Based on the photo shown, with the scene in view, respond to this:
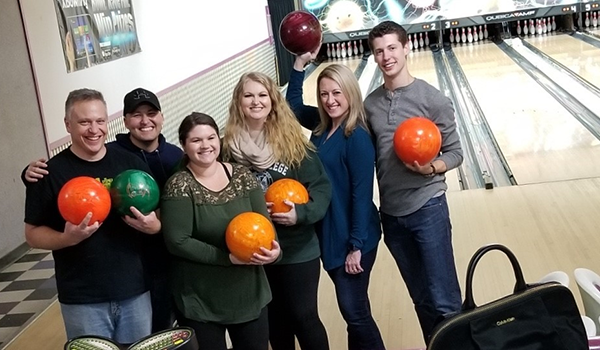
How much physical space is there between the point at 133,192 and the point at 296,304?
2.13 ft

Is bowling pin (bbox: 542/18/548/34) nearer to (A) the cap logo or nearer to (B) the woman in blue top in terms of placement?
(B) the woman in blue top

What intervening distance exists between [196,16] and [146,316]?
583 centimetres

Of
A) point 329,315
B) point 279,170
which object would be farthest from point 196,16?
point 279,170

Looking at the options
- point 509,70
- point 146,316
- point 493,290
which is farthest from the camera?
point 509,70

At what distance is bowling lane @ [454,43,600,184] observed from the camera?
185 inches

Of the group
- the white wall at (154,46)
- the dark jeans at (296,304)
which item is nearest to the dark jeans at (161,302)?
the dark jeans at (296,304)

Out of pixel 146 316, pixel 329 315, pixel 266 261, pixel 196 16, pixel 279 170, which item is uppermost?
pixel 196 16

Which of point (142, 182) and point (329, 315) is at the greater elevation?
point (142, 182)

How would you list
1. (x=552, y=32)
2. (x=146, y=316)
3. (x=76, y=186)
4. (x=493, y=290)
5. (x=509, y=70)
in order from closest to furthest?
(x=76, y=186)
(x=146, y=316)
(x=493, y=290)
(x=509, y=70)
(x=552, y=32)

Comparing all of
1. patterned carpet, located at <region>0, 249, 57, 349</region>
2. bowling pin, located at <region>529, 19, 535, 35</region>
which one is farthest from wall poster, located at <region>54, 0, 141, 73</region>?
bowling pin, located at <region>529, 19, 535, 35</region>

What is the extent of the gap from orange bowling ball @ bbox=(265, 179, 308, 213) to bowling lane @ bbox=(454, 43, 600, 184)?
284cm

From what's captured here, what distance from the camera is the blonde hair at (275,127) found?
6.88 feet

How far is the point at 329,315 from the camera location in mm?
3133

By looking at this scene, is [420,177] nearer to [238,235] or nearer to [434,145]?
[434,145]
